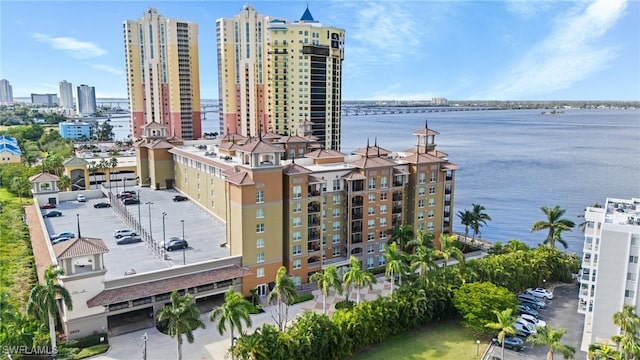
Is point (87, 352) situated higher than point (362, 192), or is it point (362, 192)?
point (362, 192)

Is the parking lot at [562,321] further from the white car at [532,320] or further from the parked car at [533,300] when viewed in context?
the white car at [532,320]

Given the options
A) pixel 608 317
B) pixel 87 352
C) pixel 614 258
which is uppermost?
pixel 614 258

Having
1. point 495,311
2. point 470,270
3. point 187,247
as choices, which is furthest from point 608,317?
point 187,247

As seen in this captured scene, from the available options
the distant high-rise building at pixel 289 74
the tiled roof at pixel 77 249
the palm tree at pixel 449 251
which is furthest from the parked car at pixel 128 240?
the distant high-rise building at pixel 289 74

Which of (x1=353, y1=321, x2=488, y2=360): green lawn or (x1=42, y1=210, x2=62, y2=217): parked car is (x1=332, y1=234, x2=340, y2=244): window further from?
(x1=42, y1=210, x2=62, y2=217): parked car

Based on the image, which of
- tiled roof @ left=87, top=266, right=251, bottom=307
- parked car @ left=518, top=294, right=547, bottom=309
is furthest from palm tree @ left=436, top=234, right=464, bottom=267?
tiled roof @ left=87, top=266, right=251, bottom=307

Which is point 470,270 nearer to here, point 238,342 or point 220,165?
point 238,342

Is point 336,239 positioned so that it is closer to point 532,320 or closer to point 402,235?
point 402,235
